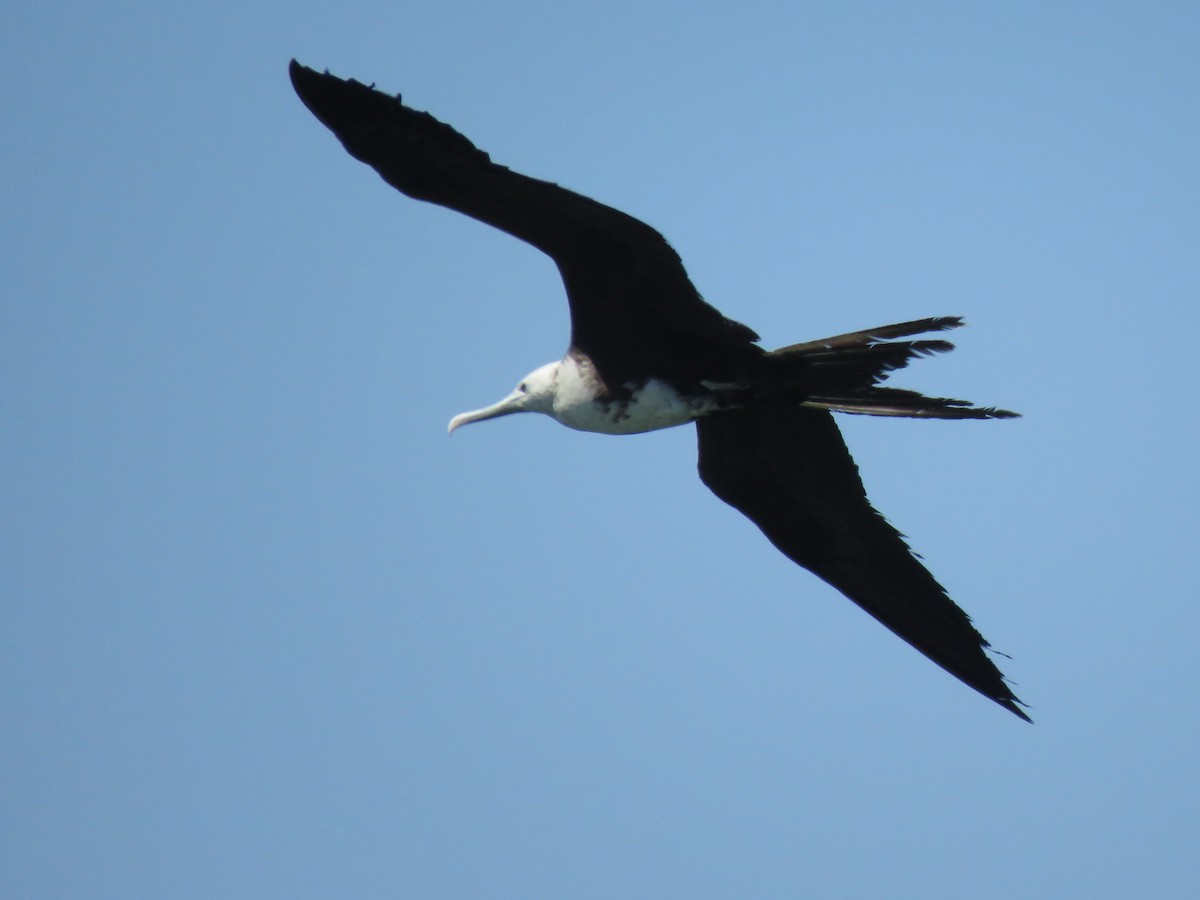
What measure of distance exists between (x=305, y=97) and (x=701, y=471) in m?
2.27

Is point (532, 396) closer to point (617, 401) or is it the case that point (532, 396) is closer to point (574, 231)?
point (617, 401)

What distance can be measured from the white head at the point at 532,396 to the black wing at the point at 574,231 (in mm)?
279

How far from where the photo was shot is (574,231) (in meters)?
5.65

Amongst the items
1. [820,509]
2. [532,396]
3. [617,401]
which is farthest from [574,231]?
[820,509]

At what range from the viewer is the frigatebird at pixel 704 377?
5398mm

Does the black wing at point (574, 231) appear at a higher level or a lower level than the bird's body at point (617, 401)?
higher

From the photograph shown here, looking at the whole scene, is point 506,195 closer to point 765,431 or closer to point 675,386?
point 675,386

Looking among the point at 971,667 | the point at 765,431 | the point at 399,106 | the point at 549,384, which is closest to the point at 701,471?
the point at 765,431

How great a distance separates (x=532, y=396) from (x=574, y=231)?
101cm

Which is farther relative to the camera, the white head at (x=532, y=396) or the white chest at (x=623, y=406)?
the white head at (x=532, y=396)

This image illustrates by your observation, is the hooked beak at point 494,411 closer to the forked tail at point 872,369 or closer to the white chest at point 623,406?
the white chest at point 623,406

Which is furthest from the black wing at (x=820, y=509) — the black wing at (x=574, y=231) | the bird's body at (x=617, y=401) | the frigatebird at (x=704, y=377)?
the black wing at (x=574, y=231)

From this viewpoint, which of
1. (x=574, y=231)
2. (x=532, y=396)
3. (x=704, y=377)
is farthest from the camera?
(x=532, y=396)

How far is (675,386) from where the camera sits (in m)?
6.16
